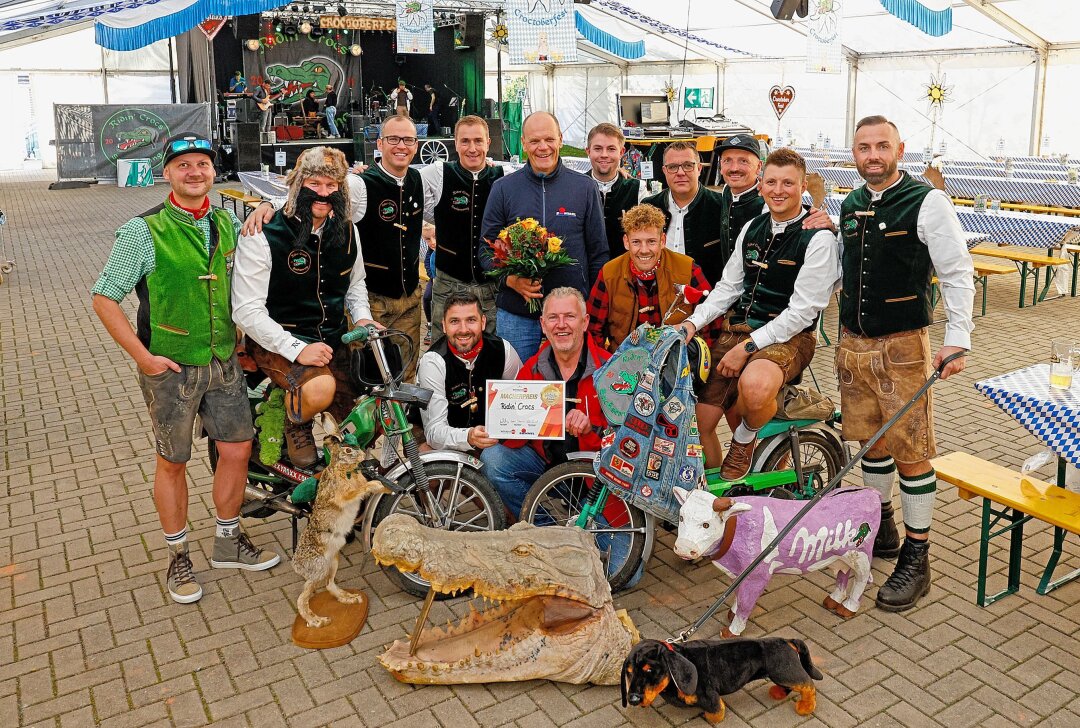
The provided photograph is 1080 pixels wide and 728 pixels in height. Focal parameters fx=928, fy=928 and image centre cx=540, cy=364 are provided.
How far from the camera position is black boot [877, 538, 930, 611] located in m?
3.96

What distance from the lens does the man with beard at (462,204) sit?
539 cm

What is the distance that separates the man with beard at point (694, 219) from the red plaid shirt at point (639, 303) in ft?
1.58

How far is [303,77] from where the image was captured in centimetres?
2381

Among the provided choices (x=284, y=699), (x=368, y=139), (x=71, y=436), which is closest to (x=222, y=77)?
(x=368, y=139)

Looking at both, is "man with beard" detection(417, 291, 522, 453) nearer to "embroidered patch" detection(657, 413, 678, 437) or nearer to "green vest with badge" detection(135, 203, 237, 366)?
"embroidered patch" detection(657, 413, 678, 437)

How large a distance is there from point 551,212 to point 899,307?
1945mm

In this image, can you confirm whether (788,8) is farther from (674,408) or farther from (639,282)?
(674,408)

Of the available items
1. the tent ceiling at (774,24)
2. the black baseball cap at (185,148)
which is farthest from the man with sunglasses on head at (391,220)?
the tent ceiling at (774,24)

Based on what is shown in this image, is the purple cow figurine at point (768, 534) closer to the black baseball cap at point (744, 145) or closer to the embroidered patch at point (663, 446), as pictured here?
the embroidered patch at point (663, 446)

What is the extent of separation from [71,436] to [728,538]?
4.75 m

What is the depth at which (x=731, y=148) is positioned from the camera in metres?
4.99

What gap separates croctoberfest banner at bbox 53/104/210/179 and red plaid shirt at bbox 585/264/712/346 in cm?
2021

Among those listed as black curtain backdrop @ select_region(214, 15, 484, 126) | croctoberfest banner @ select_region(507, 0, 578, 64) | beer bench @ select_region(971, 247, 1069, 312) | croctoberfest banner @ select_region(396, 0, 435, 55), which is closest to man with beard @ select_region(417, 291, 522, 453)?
croctoberfest banner @ select_region(507, 0, 578, 64)

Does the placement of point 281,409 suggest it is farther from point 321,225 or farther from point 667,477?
point 667,477
